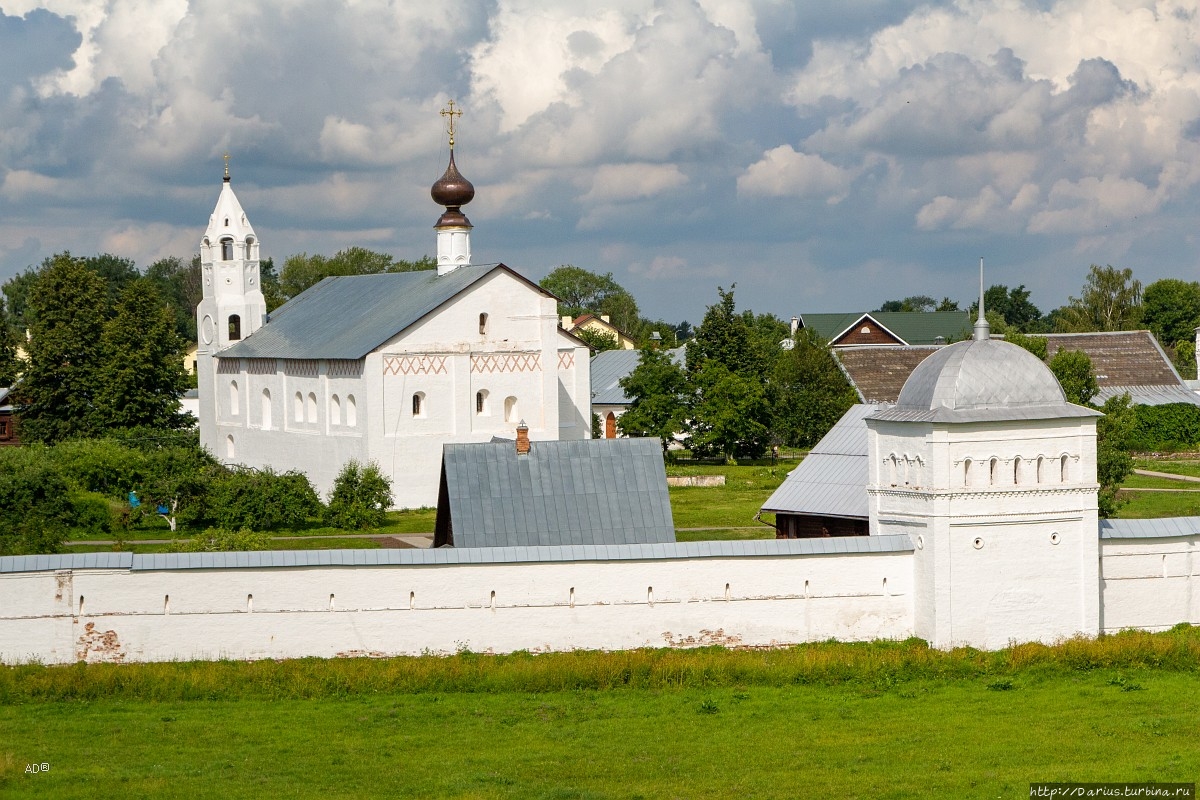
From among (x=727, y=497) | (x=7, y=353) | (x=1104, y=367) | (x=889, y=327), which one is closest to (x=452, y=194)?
(x=727, y=497)

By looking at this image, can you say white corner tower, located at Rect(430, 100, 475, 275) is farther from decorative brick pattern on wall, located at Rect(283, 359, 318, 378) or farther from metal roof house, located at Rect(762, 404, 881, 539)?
metal roof house, located at Rect(762, 404, 881, 539)

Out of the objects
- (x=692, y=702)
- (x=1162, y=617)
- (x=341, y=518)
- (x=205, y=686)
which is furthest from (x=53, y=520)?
(x=1162, y=617)

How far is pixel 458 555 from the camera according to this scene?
19500 millimetres

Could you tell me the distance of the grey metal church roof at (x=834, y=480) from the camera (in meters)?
24.8

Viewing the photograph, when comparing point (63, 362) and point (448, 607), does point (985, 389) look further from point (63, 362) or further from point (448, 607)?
point (63, 362)

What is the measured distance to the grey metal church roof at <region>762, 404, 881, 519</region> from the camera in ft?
81.3

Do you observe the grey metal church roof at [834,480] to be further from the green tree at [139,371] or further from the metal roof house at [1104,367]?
the green tree at [139,371]

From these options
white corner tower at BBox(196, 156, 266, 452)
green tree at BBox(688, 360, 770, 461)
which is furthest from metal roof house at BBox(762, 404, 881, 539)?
white corner tower at BBox(196, 156, 266, 452)

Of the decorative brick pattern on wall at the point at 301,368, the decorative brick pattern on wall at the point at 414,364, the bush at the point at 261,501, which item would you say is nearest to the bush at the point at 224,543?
the bush at the point at 261,501

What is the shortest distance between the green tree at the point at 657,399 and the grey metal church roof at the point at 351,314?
7.34 m

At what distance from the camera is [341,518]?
34.4 m

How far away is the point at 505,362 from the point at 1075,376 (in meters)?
14.5

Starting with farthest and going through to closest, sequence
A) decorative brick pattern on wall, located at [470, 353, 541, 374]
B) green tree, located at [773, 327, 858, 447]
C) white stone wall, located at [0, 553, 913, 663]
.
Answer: green tree, located at [773, 327, 858, 447] < decorative brick pattern on wall, located at [470, 353, 541, 374] < white stone wall, located at [0, 553, 913, 663]

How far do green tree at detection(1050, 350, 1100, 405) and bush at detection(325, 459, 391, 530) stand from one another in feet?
57.2
